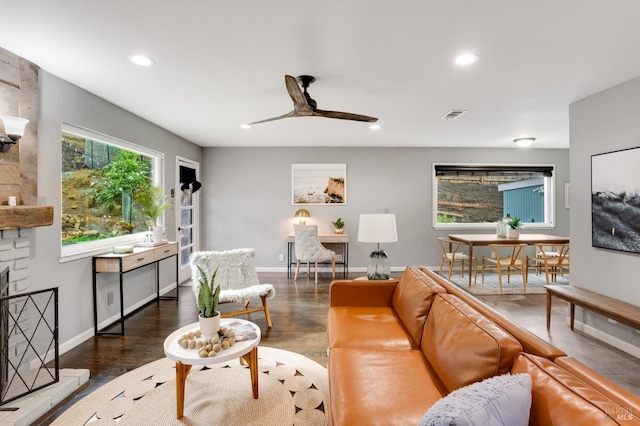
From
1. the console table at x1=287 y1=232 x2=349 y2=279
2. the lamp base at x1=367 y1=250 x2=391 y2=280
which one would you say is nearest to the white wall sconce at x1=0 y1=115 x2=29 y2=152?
the lamp base at x1=367 y1=250 x2=391 y2=280

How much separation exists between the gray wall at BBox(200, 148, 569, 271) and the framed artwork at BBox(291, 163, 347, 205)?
0.34ft

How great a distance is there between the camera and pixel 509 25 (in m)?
1.86

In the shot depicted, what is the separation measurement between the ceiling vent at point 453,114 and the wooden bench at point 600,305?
2200 millimetres

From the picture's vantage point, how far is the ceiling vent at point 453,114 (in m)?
3.60

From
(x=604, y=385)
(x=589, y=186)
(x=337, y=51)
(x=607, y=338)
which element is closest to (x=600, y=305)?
(x=607, y=338)

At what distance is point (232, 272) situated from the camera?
338cm

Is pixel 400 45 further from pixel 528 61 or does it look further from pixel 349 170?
pixel 349 170

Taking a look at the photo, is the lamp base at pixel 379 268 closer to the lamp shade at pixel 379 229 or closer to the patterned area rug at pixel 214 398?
the lamp shade at pixel 379 229

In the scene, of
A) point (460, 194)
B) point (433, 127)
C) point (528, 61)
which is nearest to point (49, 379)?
point (528, 61)

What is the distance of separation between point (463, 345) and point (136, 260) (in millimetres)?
3197

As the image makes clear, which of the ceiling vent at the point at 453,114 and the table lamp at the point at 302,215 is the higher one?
the ceiling vent at the point at 453,114

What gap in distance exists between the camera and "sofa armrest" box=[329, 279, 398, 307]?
2611 millimetres

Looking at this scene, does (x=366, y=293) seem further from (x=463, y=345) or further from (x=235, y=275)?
A: (x=235, y=275)

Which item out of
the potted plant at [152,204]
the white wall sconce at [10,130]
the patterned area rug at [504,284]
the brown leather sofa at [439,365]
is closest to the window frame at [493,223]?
the patterned area rug at [504,284]
